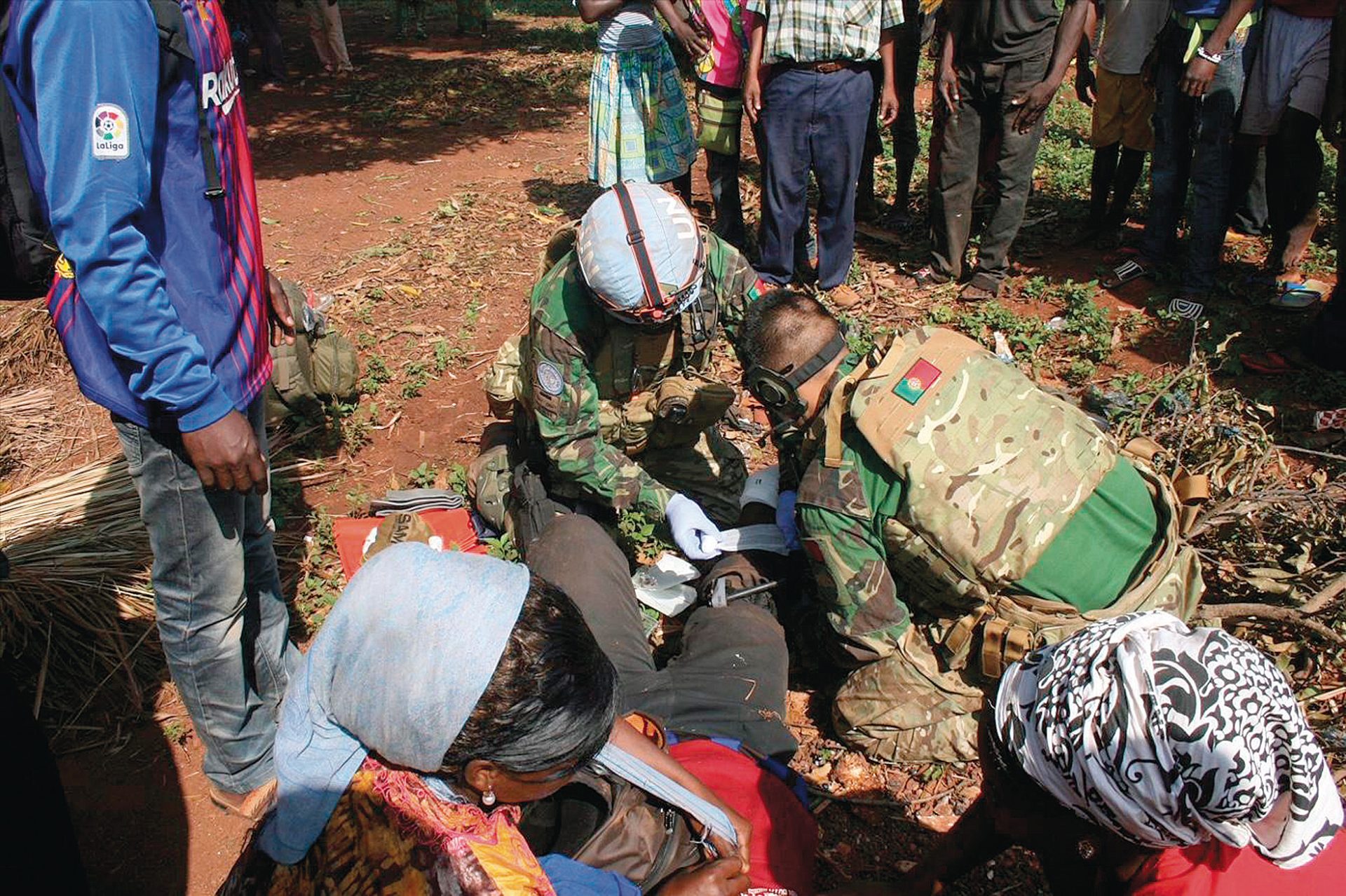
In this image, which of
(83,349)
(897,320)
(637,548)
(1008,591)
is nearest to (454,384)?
(637,548)

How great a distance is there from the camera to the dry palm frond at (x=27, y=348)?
5.28 metres

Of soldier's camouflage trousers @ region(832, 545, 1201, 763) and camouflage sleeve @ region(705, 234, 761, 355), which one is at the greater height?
camouflage sleeve @ region(705, 234, 761, 355)

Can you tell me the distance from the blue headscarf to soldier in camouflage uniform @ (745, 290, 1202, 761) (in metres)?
1.56

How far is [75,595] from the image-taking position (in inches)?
143

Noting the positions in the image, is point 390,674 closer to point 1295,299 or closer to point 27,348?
point 27,348

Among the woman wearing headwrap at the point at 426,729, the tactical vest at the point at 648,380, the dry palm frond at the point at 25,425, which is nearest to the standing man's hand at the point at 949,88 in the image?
the tactical vest at the point at 648,380

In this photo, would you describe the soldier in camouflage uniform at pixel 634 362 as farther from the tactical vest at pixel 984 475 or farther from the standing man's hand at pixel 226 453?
the standing man's hand at pixel 226 453

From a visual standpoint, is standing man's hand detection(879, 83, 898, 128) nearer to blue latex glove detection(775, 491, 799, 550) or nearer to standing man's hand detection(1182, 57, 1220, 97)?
standing man's hand detection(1182, 57, 1220, 97)

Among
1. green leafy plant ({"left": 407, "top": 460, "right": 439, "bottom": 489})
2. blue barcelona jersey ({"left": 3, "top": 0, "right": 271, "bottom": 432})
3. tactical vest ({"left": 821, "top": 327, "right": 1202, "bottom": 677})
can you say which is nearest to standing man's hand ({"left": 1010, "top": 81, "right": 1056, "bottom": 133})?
tactical vest ({"left": 821, "top": 327, "right": 1202, "bottom": 677})

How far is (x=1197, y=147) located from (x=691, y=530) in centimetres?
423

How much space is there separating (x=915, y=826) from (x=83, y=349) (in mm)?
2851

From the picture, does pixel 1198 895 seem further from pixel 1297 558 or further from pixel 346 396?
pixel 346 396

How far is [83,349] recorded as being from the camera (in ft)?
7.45

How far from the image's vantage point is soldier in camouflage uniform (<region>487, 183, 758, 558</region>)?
335 centimetres
